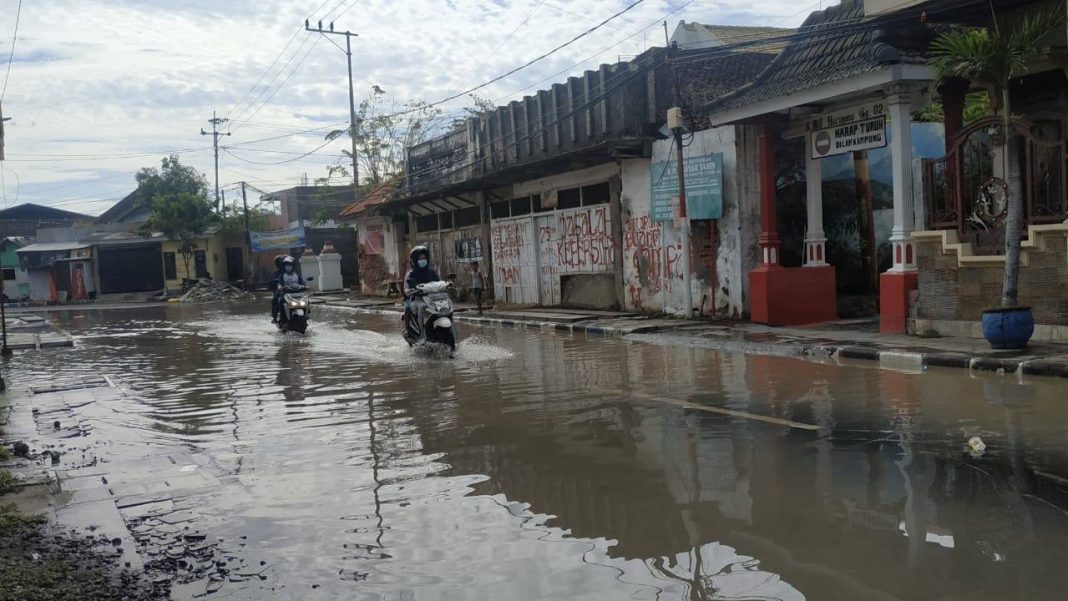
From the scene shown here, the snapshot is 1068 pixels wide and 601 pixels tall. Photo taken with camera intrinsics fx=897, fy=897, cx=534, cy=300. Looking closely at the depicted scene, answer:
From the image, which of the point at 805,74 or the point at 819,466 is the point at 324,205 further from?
the point at 819,466

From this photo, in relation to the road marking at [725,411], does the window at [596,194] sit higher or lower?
higher

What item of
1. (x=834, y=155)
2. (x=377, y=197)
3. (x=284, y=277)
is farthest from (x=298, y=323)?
(x=377, y=197)

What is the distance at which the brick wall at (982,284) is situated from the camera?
40.7 feet

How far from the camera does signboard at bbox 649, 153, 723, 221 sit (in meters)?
19.2

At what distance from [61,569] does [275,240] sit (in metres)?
49.0

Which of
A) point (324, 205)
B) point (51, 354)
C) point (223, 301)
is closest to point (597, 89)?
point (51, 354)

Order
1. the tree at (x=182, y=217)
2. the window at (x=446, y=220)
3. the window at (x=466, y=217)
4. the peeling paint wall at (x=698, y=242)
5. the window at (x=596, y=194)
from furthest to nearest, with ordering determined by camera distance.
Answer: the tree at (x=182, y=217) → the window at (x=446, y=220) → the window at (x=466, y=217) → the window at (x=596, y=194) → the peeling paint wall at (x=698, y=242)

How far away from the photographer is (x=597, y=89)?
80.6ft

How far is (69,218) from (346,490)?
7095 cm

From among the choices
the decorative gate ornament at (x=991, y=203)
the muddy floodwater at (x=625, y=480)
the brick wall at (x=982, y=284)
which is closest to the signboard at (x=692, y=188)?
the brick wall at (x=982, y=284)

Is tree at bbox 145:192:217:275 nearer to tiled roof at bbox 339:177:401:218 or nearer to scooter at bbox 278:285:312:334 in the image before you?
tiled roof at bbox 339:177:401:218

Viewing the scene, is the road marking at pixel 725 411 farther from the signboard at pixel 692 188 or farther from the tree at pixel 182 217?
the tree at pixel 182 217

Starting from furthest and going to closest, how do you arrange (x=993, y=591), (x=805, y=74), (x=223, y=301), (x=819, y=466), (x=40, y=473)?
1. (x=223, y=301)
2. (x=805, y=74)
3. (x=40, y=473)
4. (x=819, y=466)
5. (x=993, y=591)

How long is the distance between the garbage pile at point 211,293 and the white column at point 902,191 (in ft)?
128
